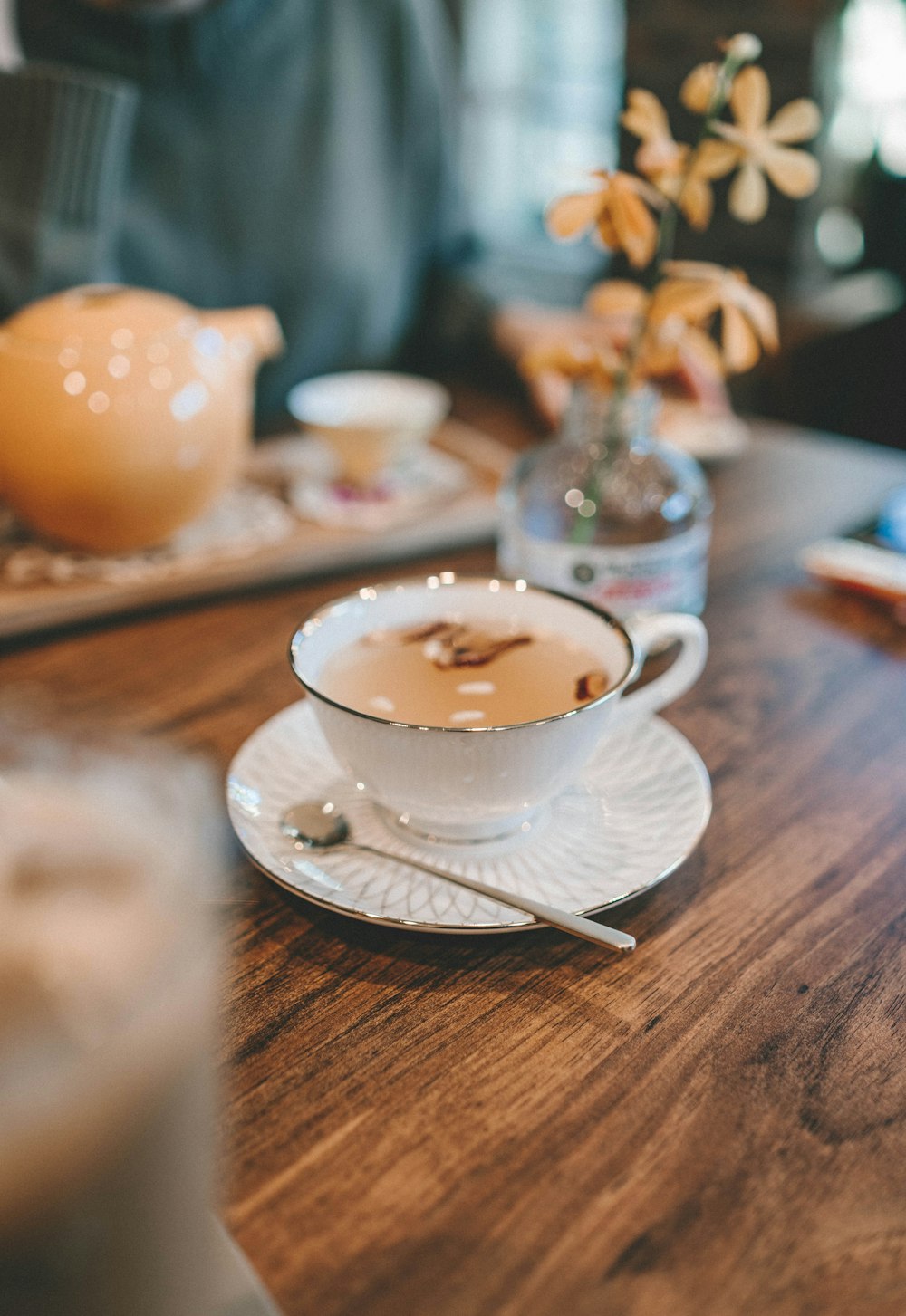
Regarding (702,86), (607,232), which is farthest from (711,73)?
(607,232)

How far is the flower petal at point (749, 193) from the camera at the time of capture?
24.6 inches

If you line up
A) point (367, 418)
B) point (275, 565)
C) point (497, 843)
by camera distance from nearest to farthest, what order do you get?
point (497, 843)
point (275, 565)
point (367, 418)

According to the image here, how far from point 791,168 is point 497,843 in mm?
430

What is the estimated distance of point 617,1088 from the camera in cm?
40

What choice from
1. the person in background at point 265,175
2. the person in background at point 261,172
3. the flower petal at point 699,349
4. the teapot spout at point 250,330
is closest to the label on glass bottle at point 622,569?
the flower petal at point 699,349

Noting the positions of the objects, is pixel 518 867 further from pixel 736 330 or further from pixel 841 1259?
pixel 736 330

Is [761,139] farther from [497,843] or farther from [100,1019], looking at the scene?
[100,1019]

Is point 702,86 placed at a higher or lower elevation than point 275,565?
higher

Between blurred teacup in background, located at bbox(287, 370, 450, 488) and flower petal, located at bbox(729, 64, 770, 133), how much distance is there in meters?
0.42

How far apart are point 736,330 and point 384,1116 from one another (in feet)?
1.59

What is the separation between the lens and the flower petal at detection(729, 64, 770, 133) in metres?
0.60

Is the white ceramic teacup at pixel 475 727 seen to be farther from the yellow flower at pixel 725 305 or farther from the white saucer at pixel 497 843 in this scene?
the yellow flower at pixel 725 305

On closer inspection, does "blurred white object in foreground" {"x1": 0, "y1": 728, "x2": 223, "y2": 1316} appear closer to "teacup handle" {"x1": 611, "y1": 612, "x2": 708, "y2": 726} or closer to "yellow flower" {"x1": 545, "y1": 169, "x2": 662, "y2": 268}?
"teacup handle" {"x1": 611, "y1": 612, "x2": 708, "y2": 726}

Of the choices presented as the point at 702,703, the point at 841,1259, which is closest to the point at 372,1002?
the point at 841,1259
